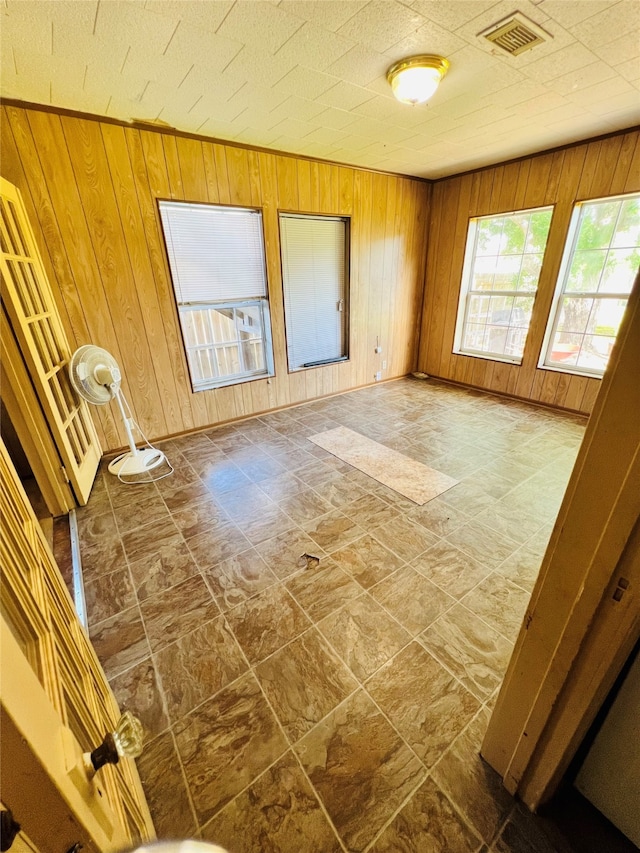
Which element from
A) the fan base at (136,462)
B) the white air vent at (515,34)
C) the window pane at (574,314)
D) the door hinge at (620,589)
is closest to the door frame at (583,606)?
the door hinge at (620,589)

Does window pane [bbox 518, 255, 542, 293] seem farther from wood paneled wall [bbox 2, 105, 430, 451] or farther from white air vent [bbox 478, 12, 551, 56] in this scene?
white air vent [bbox 478, 12, 551, 56]

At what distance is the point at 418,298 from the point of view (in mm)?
5086

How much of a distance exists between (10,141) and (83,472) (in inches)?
87.7

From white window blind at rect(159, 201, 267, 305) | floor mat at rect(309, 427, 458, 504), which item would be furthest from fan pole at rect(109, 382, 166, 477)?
floor mat at rect(309, 427, 458, 504)

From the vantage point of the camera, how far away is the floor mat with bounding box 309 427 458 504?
104 inches

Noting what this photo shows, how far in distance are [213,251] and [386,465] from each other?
2.52 metres

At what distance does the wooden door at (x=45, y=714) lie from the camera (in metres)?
0.38

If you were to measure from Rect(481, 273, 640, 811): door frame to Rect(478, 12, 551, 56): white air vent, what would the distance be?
1.99m

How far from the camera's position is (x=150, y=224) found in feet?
9.50

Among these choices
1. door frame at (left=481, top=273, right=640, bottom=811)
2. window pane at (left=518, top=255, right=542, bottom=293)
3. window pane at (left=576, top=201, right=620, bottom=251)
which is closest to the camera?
door frame at (left=481, top=273, right=640, bottom=811)

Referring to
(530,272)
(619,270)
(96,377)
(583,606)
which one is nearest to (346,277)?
(530,272)

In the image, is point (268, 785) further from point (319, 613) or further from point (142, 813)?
point (319, 613)

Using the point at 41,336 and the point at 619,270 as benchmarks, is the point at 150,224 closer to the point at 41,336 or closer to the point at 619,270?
the point at 41,336

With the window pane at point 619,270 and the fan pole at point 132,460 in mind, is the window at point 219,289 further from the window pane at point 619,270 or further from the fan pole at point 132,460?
the window pane at point 619,270
